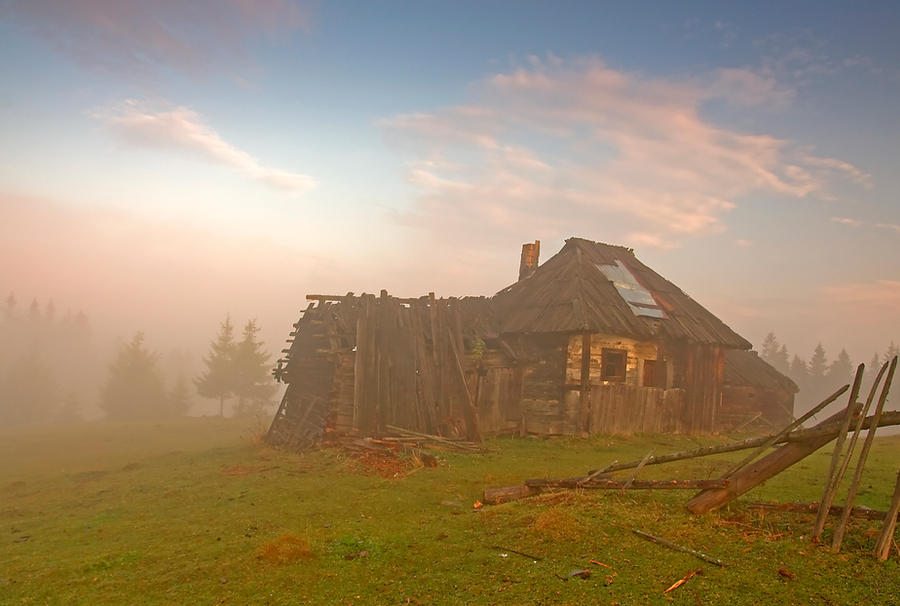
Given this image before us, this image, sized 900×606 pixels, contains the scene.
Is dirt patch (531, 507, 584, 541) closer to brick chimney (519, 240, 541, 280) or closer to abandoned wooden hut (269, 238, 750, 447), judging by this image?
abandoned wooden hut (269, 238, 750, 447)

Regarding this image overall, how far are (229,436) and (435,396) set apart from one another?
18129 mm

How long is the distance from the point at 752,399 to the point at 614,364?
9.14 metres

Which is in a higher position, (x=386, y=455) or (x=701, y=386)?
(x=701, y=386)

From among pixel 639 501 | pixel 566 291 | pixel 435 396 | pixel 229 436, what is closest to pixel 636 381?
pixel 566 291

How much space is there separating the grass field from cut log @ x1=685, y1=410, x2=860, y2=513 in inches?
8.6

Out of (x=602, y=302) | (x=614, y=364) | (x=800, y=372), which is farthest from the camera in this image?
(x=800, y=372)

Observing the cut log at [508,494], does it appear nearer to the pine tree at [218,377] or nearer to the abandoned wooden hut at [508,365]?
the abandoned wooden hut at [508,365]

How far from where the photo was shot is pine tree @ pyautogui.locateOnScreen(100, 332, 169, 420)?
5597cm

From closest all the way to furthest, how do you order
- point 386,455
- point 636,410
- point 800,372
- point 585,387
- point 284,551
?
point 284,551
point 386,455
point 585,387
point 636,410
point 800,372

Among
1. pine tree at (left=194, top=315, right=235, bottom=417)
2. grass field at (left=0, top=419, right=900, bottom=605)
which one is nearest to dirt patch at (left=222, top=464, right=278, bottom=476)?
grass field at (left=0, top=419, right=900, bottom=605)

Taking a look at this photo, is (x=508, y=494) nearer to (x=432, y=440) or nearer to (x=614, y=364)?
(x=432, y=440)

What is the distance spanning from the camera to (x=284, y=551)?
24.6ft

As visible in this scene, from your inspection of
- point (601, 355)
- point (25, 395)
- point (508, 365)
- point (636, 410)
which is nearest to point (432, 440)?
point (508, 365)

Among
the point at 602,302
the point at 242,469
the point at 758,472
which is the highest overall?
the point at 602,302
